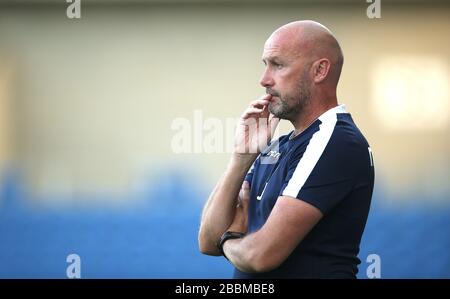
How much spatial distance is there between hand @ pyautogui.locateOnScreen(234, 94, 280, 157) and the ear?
0.16m

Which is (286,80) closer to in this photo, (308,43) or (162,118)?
Answer: (308,43)

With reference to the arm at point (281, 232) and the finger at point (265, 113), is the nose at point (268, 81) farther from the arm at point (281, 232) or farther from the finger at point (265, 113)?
the arm at point (281, 232)

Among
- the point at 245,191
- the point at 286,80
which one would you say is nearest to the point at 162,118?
the point at 245,191

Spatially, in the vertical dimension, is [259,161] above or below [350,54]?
below

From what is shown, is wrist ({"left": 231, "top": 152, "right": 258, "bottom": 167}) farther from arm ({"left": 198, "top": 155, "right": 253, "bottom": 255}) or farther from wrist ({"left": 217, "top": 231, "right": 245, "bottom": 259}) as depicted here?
wrist ({"left": 217, "top": 231, "right": 245, "bottom": 259})

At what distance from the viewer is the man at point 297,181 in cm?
184

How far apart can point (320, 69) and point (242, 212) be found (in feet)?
1.72

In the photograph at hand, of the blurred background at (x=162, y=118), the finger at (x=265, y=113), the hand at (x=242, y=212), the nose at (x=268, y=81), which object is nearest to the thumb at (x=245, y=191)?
the hand at (x=242, y=212)

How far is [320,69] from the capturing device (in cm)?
202

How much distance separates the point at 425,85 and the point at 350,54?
54cm

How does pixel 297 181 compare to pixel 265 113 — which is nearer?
pixel 297 181
